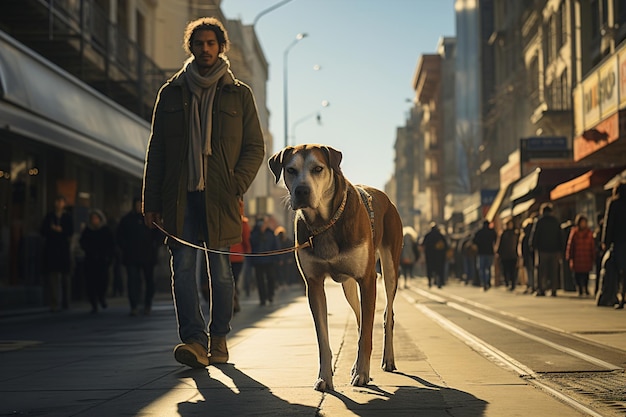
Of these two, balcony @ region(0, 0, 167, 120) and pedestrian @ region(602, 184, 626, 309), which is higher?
balcony @ region(0, 0, 167, 120)

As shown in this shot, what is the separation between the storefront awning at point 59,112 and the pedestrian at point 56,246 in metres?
1.21

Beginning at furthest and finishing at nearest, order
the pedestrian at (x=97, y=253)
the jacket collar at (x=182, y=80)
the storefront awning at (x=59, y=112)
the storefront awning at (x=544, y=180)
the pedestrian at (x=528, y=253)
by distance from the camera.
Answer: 1. the storefront awning at (x=544, y=180)
2. the pedestrian at (x=528, y=253)
3. the pedestrian at (x=97, y=253)
4. the storefront awning at (x=59, y=112)
5. the jacket collar at (x=182, y=80)

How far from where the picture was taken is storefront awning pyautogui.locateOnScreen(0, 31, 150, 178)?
1602 cm

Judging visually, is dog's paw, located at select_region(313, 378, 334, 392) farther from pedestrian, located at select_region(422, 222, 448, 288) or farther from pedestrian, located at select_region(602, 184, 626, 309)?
pedestrian, located at select_region(422, 222, 448, 288)

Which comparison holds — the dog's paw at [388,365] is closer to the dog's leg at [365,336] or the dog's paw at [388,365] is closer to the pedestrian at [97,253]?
the dog's leg at [365,336]

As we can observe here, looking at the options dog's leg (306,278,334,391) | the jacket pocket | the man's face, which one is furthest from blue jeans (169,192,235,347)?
dog's leg (306,278,334,391)

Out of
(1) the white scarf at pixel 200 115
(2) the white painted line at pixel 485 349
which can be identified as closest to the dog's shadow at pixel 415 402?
(2) the white painted line at pixel 485 349

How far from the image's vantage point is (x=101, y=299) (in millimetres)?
18250

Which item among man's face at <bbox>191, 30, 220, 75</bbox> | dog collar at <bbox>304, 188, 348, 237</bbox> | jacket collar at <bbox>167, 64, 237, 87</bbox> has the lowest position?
dog collar at <bbox>304, 188, 348, 237</bbox>

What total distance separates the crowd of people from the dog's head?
10.4 m

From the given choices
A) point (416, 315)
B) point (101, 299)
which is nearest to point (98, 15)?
point (101, 299)

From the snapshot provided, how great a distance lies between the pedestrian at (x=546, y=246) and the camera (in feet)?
74.1

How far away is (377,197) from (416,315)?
25.5 feet

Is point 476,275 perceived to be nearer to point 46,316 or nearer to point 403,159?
point 46,316
